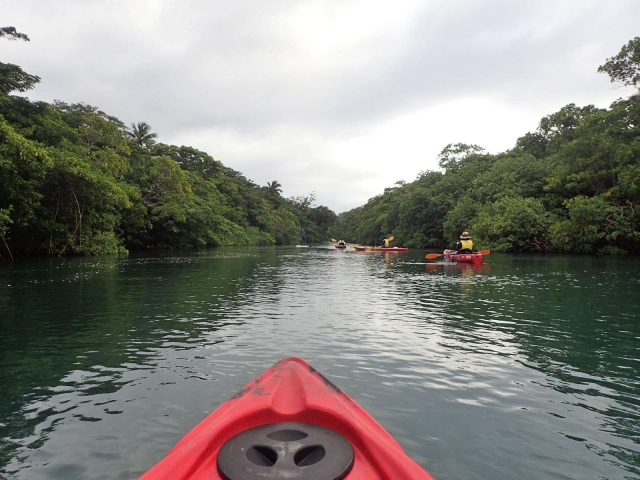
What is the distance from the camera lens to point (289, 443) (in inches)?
100

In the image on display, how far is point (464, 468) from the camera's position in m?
3.23

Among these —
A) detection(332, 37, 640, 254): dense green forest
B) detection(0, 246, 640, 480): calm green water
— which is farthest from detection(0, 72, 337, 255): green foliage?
detection(332, 37, 640, 254): dense green forest

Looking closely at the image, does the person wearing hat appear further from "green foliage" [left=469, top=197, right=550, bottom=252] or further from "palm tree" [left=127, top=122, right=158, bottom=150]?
"palm tree" [left=127, top=122, right=158, bottom=150]

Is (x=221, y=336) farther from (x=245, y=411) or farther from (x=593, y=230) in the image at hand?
(x=593, y=230)

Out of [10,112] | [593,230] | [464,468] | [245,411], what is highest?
[10,112]

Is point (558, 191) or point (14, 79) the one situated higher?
point (14, 79)

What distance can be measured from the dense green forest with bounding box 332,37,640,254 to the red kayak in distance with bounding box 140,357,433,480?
1213 inches

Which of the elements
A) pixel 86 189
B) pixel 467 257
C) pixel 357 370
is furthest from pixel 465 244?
pixel 86 189

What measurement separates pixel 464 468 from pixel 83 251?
2834cm

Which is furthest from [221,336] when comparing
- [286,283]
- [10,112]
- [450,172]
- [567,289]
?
[450,172]

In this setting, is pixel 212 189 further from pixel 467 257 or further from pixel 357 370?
pixel 357 370

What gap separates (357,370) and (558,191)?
122ft

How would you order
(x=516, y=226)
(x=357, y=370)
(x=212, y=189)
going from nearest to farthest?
1. (x=357, y=370)
2. (x=516, y=226)
3. (x=212, y=189)

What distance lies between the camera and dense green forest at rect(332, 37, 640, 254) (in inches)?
1081
